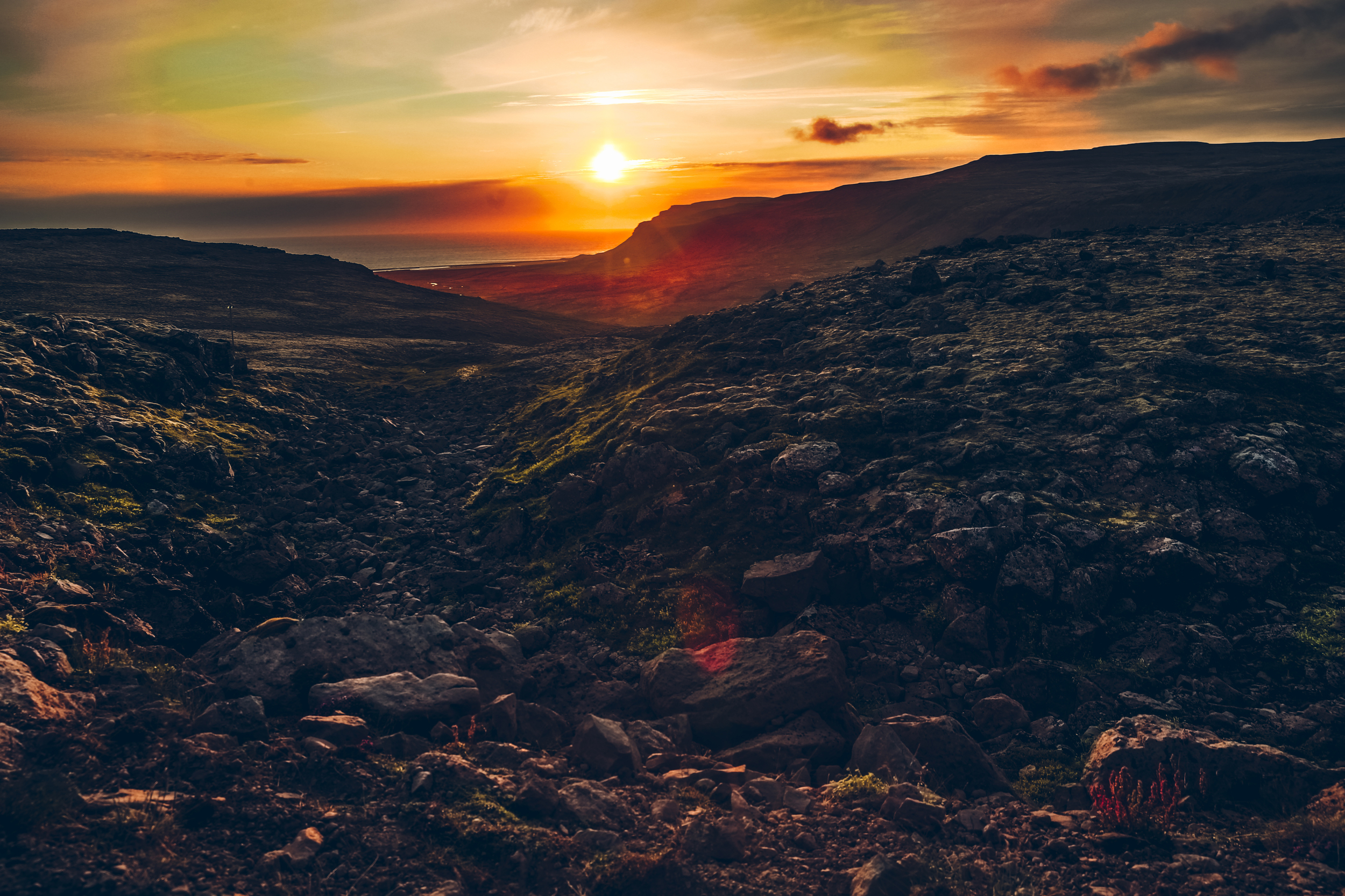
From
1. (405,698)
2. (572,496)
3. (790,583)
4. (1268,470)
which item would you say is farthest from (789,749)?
(1268,470)

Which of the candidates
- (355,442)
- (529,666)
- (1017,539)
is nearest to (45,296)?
(355,442)

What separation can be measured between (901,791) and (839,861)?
A: 1435 millimetres

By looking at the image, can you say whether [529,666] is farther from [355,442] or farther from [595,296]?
[595,296]

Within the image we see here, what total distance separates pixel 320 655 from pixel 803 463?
11147mm

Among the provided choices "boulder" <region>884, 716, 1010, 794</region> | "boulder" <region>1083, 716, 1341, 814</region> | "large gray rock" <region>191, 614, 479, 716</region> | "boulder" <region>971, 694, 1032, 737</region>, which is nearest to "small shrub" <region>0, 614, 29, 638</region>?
"large gray rock" <region>191, 614, 479, 716</region>

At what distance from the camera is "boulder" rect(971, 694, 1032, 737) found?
11055 millimetres

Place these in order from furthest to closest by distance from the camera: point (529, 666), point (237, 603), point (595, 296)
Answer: point (595, 296) < point (237, 603) < point (529, 666)

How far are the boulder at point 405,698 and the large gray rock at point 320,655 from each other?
0.45 meters

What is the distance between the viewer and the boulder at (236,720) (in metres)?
9.50

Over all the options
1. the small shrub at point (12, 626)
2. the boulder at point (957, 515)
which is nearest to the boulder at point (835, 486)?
the boulder at point (957, 515)

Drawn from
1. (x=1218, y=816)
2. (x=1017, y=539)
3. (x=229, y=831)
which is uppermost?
(x=1017, y=539)

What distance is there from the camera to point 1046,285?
27453 mm

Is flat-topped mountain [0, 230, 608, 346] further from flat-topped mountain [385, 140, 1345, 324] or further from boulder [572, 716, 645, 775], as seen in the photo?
boulder [572, 716, 645, 775]

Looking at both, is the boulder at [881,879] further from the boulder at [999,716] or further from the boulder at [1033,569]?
the boulder at [1033,569]
